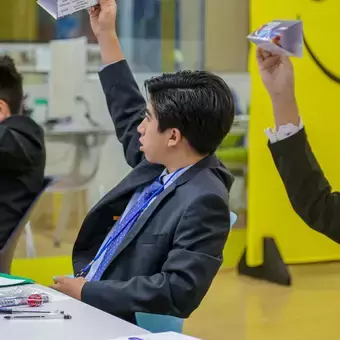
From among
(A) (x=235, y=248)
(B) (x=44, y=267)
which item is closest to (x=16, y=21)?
(B) (x=44, y=267)

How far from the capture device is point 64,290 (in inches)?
80.8

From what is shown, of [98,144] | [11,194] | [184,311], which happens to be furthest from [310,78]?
[184,311]

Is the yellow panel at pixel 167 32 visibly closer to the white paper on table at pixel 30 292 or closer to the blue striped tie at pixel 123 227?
the blue striped tie at pixel 123 227

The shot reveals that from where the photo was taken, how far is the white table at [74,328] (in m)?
1.58

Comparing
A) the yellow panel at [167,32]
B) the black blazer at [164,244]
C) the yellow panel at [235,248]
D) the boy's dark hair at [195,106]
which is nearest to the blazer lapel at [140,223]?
the black blazer at [164,244]

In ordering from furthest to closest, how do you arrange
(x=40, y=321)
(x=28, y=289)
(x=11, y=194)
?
(x=11, y=194)
(x=28, y=289)
(x=40, y=321)

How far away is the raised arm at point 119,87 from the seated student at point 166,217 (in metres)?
0.09

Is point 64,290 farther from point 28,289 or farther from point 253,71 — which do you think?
point 253,71

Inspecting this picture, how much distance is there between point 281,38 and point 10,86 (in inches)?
69.6

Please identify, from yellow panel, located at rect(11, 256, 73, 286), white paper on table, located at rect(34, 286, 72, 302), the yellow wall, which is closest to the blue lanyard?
white paper on table, located at rect(34, 286, 72, 302)

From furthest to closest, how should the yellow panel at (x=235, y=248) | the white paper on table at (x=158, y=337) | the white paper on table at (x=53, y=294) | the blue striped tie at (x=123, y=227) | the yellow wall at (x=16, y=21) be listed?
1. the yellow panel at (x=235, y=248)
2. the yellow wall at (x=16, y=21)
3. the blue striped tie at (x=123, y=227)
4. the white paper on table at (x=53, y=294)
5. the white paper on table at (x=158, y=337)

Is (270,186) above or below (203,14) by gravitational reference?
below

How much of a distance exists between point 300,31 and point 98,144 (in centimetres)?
322

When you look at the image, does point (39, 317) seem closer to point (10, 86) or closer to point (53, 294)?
point (53, 294)
